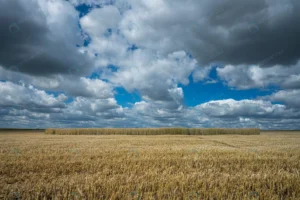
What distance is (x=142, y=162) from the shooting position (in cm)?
866

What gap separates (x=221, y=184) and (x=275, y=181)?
2.04 m

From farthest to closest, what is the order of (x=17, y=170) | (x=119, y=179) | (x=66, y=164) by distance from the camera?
1. (x=66, y=164)
2. (x=17, y=170)
3. (x=119, y=179)

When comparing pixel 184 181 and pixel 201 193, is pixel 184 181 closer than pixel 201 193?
No

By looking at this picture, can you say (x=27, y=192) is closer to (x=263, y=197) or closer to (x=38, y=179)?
(x=38, y=179)

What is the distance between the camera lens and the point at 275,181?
6027 millimetres

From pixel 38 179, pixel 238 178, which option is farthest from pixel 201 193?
pixel 38 179

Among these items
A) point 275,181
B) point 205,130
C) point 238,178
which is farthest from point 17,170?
point 205,130

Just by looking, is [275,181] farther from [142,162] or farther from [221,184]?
[142,162]

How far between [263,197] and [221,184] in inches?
43.6

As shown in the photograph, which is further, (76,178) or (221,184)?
(76,178)

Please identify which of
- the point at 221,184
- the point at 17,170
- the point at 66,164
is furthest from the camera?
the point at 66,164

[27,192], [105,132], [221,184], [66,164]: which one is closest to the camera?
[27,192]

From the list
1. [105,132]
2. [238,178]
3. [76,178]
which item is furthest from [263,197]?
[105,132]

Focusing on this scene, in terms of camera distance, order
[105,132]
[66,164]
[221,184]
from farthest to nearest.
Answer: [105,132]
[66,164]
[221,184]
